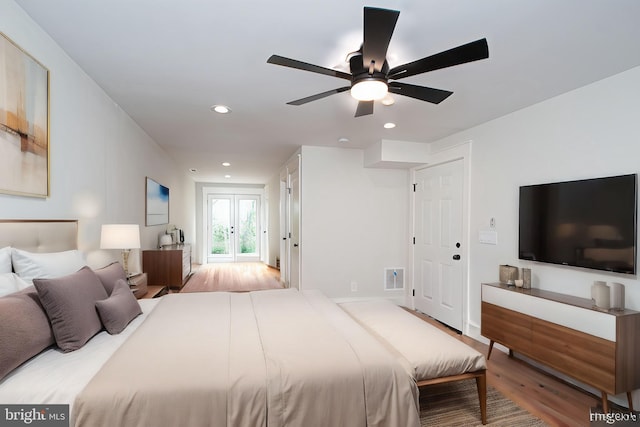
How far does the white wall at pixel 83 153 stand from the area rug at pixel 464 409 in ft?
9.12

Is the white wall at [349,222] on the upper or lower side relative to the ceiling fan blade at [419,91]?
lower

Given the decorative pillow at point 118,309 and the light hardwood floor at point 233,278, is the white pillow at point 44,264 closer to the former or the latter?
the decorative pillow at point 118,309

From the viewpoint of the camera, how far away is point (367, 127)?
142 inches

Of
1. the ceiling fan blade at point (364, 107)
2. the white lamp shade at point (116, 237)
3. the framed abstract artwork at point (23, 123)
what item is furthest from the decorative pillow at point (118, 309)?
the ceiling fan blade at point (364, 107)

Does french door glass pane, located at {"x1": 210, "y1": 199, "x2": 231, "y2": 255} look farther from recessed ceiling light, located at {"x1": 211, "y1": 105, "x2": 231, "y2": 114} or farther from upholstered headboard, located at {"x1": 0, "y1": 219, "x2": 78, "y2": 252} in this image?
upholstered headboard, located at {"x1": 0, "y1": 219, "x2": 78, "y2": 252}

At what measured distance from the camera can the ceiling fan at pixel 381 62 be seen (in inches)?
53.5

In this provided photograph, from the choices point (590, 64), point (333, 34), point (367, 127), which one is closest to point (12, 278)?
point (333, 34)

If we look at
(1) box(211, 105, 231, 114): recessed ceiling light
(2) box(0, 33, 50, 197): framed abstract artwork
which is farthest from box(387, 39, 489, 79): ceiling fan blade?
(2) box(0, 33, 50, 197): framed abstract artwork

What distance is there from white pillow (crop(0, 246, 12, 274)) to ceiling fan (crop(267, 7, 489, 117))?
5.35 ft

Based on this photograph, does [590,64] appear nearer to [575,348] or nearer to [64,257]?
[575,348]

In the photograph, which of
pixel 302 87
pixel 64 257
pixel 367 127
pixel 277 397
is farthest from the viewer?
pixel 367 127

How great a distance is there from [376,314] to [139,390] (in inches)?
70.2

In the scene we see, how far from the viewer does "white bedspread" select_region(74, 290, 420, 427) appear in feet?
4.22

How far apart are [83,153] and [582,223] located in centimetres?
387
